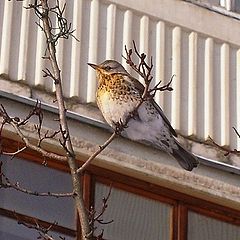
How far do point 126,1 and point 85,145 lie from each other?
1.26 metres

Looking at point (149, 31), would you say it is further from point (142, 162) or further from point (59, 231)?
point (59, 231)

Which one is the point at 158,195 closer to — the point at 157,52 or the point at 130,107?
the point at 157,52

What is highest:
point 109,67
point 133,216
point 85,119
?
point 109,67

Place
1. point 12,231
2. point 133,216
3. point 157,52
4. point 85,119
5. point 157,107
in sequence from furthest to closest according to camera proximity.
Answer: point 157,52, point 133,216, point 85,119, point 12,231, point 157,107

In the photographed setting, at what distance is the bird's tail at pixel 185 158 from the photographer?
8.90 meters

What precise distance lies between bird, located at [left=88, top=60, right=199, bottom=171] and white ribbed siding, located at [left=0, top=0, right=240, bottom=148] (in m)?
0.50

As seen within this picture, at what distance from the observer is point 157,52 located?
32.9 feet

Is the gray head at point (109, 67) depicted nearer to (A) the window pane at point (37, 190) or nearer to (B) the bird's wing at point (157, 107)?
(B) the bird's wing at point (157, 107)

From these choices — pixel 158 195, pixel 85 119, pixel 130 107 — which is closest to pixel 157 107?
pixel 130 107

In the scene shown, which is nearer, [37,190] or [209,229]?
[37,190]

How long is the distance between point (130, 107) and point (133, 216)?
1.54m

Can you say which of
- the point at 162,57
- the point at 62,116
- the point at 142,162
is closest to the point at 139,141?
the point at 142,162

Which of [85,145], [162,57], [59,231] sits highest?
[162,57]

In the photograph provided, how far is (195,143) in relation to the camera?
32.7ft
